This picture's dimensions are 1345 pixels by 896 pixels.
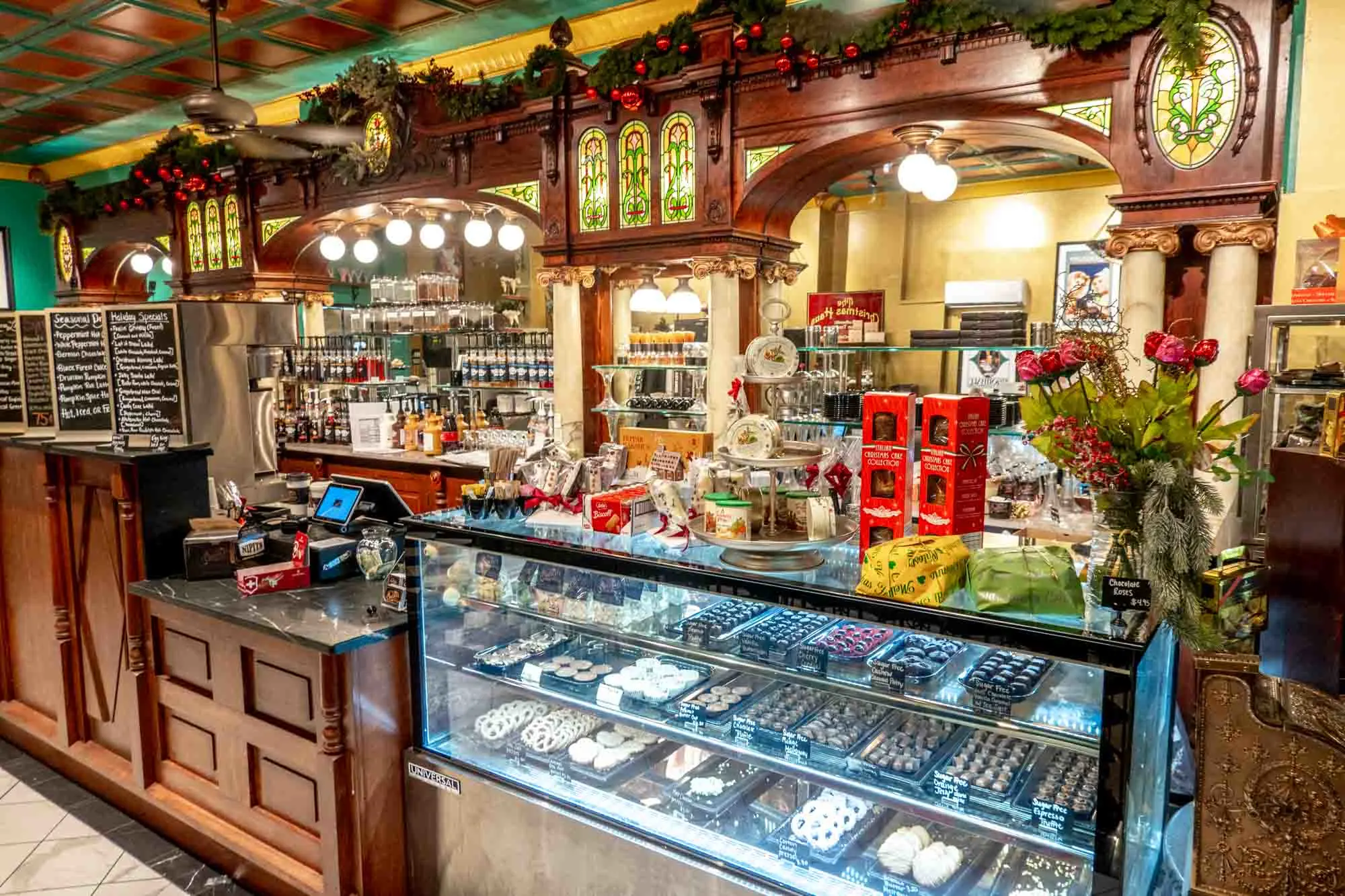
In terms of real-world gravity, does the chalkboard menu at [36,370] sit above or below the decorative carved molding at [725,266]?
below

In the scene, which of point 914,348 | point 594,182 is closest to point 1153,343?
point 914,348

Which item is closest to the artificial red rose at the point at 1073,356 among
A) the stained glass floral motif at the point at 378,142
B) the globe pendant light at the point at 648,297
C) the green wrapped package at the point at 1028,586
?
the green wrapped package at the point at 1028,586

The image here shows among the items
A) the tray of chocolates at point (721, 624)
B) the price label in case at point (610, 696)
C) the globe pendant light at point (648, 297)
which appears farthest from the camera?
the globe pendant light at point (648, 297)

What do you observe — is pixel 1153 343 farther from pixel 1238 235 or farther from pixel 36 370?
pixel 36 370

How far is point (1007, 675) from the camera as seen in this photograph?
2.04 meters

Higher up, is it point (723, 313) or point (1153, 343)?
point (723, 313)

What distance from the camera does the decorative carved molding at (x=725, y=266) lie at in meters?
5.23

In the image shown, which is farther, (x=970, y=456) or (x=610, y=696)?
(x=610, y=696)

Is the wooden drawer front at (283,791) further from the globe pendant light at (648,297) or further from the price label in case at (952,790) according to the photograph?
the globe pendant light at (648,297)

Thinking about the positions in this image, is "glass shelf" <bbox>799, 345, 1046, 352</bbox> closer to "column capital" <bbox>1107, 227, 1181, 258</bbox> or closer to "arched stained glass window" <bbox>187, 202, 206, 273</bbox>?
"column capital" <bbox>1107, 227, 1181, 258</bbox>

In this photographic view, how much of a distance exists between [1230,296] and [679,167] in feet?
9.97

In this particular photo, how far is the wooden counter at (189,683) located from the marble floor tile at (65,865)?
0.19 metres

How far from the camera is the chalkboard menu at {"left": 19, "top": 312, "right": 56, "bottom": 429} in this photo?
409 centimetres

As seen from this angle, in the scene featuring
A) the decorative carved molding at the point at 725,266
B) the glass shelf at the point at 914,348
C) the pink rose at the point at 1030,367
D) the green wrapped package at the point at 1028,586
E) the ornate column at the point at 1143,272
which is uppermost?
the decorative carved molding at the point at 725,266
